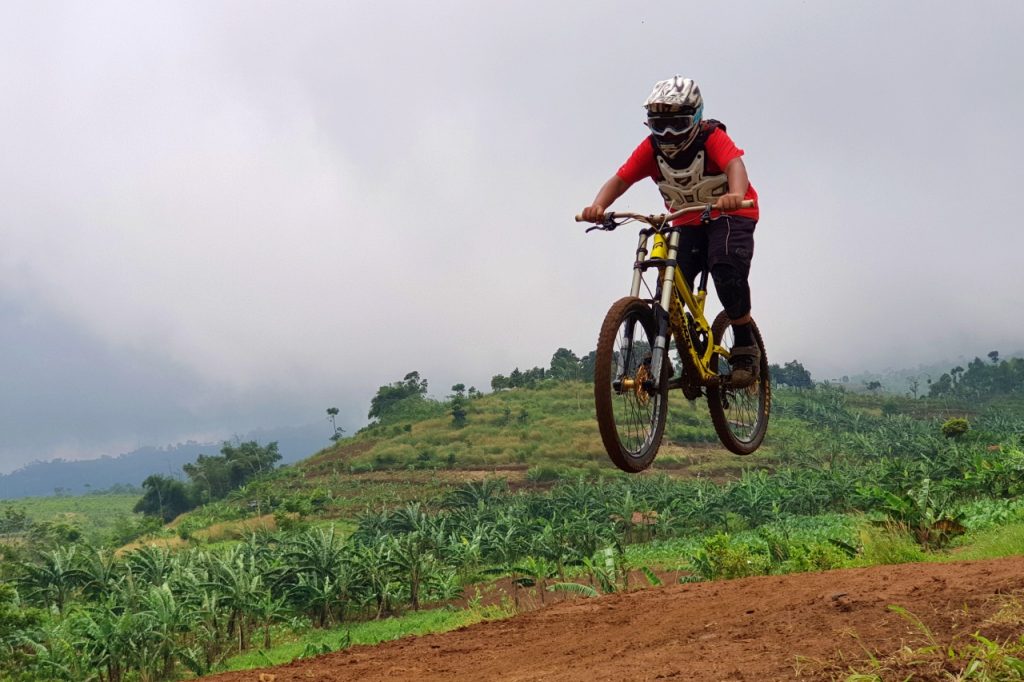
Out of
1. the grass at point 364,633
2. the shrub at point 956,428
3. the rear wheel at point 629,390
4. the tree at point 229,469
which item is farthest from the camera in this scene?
the tree at point 229,469

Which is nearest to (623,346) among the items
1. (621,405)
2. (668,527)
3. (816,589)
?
(621,405)

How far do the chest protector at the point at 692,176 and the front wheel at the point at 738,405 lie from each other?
113 cm

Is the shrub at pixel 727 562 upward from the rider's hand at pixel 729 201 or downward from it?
downward

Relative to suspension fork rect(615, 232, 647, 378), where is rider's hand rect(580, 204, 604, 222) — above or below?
above

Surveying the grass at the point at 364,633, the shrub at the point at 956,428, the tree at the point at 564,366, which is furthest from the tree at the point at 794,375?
the grass at the point at 364,633

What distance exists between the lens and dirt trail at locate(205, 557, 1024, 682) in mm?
5484

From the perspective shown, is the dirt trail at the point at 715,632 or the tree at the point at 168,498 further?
the tree at the point at 168,498

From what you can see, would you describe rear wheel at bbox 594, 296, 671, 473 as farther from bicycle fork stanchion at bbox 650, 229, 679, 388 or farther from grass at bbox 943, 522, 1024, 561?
grass at bbox 943, 522, 1024, 561

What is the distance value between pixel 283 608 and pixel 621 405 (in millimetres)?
15861

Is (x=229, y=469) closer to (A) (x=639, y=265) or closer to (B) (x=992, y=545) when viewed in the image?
(B) (x=992, y=545)

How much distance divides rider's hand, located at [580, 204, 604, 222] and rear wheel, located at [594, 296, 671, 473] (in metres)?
0.78

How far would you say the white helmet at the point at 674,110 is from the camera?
584 cm

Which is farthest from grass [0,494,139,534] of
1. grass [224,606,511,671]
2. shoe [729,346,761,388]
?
shoe [729,346,761,388]

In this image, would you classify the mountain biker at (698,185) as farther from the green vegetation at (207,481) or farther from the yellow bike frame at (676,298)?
the green vegetation at (207,481)
